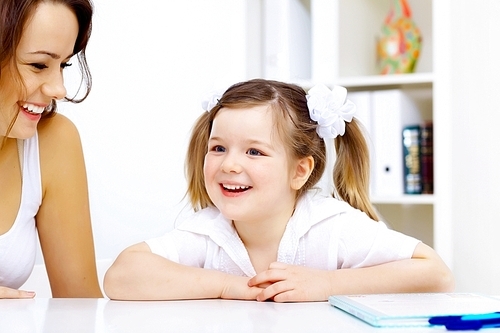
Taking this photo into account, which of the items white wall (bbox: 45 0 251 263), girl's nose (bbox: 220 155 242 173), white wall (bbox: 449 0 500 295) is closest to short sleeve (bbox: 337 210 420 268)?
girl's nose (bbox: 220 155 242 173)

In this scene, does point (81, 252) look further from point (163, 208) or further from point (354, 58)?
point (354, 58)

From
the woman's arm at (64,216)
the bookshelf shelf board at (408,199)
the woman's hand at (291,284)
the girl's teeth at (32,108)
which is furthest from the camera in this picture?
the bookshelf shelf board at (408,199)

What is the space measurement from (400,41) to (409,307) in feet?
5.22

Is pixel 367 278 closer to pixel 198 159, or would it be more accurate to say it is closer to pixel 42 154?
pixel 198 159

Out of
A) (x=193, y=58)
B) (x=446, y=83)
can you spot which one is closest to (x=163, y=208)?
(x=193, y=58)

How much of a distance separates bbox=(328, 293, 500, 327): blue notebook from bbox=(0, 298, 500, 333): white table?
0.04 ft

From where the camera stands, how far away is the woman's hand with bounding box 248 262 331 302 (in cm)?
101

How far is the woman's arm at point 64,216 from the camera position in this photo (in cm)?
146

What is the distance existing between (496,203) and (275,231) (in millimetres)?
1131

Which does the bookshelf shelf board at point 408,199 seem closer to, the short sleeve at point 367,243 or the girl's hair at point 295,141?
the girl's hair at point 295,141

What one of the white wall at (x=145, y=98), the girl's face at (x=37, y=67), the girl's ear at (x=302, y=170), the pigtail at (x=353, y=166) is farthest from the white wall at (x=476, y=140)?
the girl's face at (x=37, y=67)

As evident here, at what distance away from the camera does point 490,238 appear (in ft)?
7.14

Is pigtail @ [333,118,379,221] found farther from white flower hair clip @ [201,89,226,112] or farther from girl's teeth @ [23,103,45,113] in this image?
girl's teeth @ [23,103,45,113]

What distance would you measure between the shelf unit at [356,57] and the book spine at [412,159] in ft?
0.16
